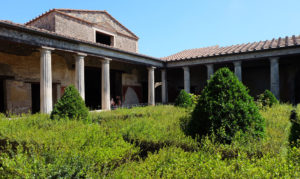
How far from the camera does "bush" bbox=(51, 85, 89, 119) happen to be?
5.20 m

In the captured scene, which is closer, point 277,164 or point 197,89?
point 277,164

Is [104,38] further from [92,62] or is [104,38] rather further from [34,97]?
[34,97]

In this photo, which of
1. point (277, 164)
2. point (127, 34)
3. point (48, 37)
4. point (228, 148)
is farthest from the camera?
point (127, 34)

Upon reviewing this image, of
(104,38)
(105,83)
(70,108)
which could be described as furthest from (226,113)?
(104,38)

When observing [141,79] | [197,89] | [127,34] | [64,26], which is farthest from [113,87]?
[197,89]

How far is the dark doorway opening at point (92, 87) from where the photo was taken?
13.3m

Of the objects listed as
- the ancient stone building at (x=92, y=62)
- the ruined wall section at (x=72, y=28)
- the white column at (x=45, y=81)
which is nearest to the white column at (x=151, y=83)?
the ancient stone building at (x=92, y=62)

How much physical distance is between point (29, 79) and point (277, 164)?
1110 centimetres

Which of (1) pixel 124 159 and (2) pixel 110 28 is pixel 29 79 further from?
(1) pixel 124 159

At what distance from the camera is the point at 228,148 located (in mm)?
2838

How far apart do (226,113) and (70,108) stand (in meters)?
3.93

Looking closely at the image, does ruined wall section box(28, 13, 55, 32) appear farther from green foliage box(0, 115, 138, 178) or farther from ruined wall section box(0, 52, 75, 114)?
green foliage box(0, 115, 138, 178)

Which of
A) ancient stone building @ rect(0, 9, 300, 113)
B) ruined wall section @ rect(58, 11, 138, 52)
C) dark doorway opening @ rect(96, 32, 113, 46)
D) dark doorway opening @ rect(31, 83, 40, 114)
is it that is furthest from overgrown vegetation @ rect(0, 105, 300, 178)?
dark doorway opening @ rect(96, 32, 113, 46)

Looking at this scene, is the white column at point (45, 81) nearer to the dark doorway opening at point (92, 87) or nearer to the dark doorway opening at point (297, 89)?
the dark doorway opening at point (92, 87)
